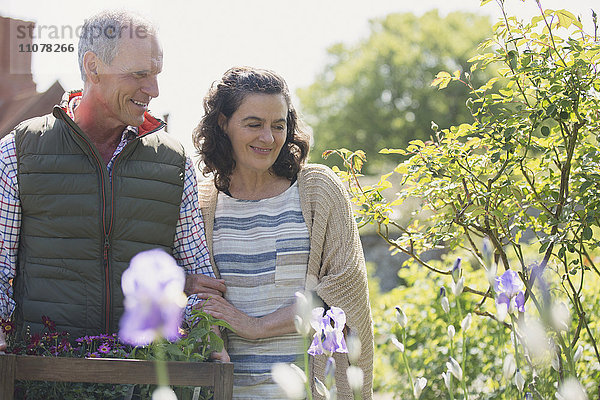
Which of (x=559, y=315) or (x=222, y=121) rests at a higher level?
(x=222, y=121)

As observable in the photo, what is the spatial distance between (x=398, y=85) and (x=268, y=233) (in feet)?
94.8

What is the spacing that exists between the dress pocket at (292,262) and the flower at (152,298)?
156 centimetres

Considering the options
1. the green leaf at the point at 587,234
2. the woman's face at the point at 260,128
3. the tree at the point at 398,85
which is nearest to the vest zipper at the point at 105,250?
the woman's face at the point at 260,128

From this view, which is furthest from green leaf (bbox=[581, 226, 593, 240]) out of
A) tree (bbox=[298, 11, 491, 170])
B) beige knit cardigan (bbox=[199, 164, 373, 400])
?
tree (bbox=[298, 11, 491, 170])

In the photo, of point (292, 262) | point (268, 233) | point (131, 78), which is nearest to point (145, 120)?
point (131, 78)

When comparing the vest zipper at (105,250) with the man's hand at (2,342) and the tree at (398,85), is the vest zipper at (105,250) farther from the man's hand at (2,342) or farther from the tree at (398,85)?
the tree at (398,85)

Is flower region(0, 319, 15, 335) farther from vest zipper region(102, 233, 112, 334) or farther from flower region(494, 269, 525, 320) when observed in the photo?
flower region(494, 269, 525, 320)

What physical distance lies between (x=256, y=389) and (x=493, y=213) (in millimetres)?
1108

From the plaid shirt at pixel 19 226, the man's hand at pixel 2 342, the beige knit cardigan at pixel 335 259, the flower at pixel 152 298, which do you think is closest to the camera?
the flower at pixel 152 298

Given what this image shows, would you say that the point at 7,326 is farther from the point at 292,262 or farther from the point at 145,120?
the point at 292,262

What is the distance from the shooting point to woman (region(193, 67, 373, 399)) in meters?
2.42

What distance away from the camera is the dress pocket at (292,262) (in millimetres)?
2465

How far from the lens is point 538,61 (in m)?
2.49

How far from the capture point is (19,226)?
2215 millimetres
